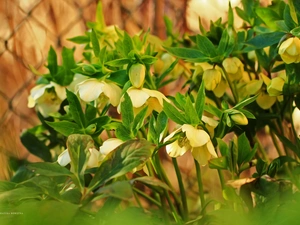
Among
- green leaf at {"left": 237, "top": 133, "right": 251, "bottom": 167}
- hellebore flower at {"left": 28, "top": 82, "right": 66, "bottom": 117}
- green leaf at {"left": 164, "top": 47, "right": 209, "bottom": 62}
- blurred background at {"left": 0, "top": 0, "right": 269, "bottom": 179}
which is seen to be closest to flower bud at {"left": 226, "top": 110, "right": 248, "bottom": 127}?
green leaf at {"left": 237, "top": 133, "right": 251, "bottom": 167}

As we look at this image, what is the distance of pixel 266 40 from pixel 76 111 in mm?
280

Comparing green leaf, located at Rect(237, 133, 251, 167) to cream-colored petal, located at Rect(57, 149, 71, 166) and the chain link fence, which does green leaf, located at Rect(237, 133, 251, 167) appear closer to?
cream-colored petal, located at Rect(57, 149, 71, 166)

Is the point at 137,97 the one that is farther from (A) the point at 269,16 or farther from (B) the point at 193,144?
(A) the point at 269,16

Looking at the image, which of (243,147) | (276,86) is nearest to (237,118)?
(243,147)

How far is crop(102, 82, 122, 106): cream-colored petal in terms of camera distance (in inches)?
26.3

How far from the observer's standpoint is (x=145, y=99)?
0.64 metres

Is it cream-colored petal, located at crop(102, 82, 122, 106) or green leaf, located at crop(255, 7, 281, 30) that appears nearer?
cream-colored petal, located at crop(102, 82, 122, 106)

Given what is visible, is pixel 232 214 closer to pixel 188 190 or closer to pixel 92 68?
pixel 92 68

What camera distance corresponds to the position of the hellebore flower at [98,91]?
67cm

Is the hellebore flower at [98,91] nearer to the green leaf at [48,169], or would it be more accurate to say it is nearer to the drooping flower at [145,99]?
the drooping flower at [145,99]

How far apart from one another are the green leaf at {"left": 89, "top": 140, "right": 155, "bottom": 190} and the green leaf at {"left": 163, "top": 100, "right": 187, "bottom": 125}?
102mm

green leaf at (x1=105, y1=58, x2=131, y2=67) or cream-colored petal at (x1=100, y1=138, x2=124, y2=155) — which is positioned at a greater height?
green leaf at (x1=105, y1=58, x2=131, y2=67)

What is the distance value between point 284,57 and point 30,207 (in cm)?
43

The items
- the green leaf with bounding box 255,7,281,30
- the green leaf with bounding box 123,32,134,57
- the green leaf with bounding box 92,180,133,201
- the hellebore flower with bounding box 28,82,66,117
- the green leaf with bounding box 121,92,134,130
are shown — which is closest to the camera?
the green leaf with bounding box 92,180,133,201
